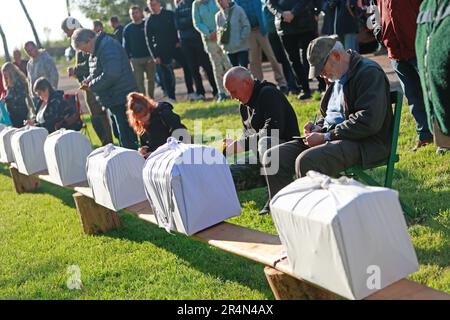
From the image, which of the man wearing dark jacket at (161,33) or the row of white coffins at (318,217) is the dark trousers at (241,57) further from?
the row of white coffins at (318,217)

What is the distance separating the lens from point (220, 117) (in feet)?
33.3

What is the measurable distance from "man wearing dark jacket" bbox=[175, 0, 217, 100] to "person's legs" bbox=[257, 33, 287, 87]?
166 cm

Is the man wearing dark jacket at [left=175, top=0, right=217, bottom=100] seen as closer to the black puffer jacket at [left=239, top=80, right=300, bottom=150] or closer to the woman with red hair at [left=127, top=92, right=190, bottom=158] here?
the woman with red hair at [left=127, top=92, right=190, bottom=158]

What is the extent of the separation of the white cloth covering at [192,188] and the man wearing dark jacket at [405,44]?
2236mm

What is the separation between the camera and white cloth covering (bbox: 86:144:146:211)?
5336 millimetres

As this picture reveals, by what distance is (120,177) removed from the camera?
5.35 meters

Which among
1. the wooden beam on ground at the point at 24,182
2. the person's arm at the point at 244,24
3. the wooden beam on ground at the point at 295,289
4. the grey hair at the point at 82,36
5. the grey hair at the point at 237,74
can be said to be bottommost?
the wooden beam on ground at the point at 24,182

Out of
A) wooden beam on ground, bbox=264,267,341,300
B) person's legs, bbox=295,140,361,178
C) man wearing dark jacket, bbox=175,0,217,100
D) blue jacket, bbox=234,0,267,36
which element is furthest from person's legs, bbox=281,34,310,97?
wooden beam on ground, bbox=264,267,341,300

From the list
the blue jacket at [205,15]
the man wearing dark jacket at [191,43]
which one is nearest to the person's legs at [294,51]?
the blue jacket at [205,15]

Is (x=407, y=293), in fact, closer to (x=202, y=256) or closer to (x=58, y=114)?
(x=202, y=256)

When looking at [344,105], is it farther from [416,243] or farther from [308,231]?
[308,231]

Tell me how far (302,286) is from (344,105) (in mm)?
1612

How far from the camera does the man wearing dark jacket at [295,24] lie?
864 centimetres
